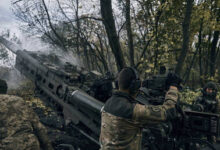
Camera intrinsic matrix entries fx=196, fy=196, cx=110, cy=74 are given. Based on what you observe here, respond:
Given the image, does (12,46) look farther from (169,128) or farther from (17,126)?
(169,128)

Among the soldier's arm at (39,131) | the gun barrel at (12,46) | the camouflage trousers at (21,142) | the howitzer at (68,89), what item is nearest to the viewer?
the camouflage trousers at (21,142)

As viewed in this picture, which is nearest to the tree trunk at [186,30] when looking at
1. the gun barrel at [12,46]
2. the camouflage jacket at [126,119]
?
the camouflage jacket at [126,119]

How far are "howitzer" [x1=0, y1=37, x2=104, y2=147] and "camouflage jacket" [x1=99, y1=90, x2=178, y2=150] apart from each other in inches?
72.7

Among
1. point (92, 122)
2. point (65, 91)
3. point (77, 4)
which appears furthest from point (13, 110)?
point (77, 4)

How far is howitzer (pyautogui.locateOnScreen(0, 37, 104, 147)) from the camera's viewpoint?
4.66m

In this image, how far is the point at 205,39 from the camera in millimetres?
15383

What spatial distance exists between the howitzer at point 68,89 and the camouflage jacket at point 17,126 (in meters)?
1.51

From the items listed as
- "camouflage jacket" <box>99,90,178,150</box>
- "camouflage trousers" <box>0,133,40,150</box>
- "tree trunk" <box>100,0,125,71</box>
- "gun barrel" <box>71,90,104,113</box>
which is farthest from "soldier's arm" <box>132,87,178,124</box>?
"tree trunk" <box>100,0,125,71</box>

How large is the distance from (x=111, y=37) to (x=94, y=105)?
5.84ft

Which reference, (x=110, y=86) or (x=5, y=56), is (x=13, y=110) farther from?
(x=5, y=56)

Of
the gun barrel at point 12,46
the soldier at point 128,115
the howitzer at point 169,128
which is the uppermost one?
the gun barrel at point 12,46

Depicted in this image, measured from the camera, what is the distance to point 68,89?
5340mm

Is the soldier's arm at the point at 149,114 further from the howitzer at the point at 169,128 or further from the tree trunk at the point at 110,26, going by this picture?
the tree trunk at the point at 110,26

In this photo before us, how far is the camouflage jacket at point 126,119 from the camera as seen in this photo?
228 cm
